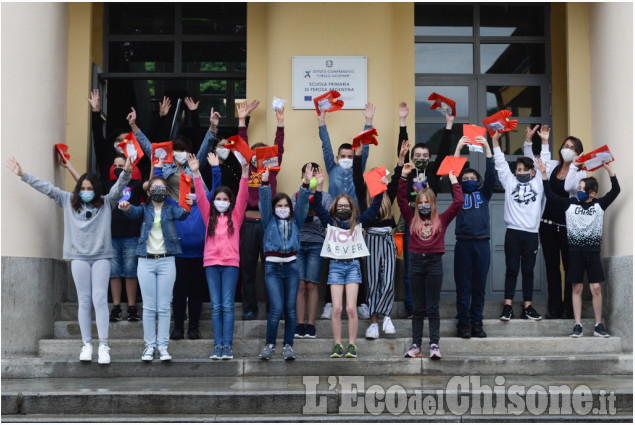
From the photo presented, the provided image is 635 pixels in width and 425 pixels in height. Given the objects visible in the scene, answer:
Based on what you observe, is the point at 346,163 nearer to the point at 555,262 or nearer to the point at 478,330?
the point at 478,330

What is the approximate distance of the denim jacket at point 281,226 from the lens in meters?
9.07

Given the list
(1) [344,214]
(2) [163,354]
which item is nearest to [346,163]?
(1) [344,214]

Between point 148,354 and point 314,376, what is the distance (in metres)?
1.82

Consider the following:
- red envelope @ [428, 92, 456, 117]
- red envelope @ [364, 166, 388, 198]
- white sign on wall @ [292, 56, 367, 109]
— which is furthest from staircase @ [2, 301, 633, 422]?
white sign on wall @ [292, 56, 367, 109]

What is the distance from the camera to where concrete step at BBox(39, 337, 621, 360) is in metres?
9.34

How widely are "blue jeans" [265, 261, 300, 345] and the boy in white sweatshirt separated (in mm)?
2636

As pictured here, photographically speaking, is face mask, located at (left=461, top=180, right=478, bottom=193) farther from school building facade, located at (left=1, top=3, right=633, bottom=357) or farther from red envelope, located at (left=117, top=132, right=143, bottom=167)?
red envelope, located at (left=117, top=132, right=143, bottom=167)

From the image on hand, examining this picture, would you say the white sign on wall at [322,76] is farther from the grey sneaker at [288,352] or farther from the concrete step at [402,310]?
the grey sneaker at [288,352]

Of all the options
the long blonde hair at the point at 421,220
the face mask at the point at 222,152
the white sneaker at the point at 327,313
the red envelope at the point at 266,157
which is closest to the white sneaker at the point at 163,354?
the white sneaker at the point at 327,313

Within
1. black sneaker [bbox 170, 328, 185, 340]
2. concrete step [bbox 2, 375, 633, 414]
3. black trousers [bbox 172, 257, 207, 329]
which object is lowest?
concrete step [bbox 2, 375, 633, 414]

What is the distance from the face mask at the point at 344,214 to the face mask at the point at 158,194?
1969 millimetres

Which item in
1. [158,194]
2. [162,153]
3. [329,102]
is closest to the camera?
[158,194]

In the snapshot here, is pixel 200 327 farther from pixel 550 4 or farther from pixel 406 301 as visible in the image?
pixel 550 4

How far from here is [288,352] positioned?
891 centimetres
